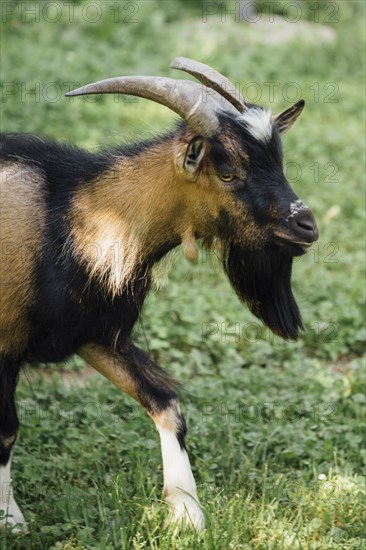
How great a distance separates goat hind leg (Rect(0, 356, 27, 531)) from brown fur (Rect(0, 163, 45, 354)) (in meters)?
0.12

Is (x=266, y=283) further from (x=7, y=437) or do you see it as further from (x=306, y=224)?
(x=7, y=437)

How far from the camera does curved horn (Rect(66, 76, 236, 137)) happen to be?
450 centimetres

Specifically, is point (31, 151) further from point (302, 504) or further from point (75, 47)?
point (75, 47)

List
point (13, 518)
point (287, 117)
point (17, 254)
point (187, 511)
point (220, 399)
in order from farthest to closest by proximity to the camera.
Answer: point (220, 399), point (287, 117), point (13, 518), point (17, 254), point (187, 511)

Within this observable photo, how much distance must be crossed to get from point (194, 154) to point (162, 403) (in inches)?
49.1

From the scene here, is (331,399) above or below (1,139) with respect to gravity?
below

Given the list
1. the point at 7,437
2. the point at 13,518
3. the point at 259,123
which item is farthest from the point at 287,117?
the point at 13,518

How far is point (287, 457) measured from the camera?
18.3ft

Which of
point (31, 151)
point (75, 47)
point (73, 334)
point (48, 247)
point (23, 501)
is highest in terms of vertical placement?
point (75, 47)

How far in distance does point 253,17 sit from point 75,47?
12.6 feet

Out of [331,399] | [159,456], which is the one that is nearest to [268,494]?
[159,456]

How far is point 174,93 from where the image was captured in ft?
14.8

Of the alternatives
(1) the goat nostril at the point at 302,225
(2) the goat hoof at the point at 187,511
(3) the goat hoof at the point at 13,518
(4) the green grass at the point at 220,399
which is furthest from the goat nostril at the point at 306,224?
(3) the goat hoof at the point at 13,518

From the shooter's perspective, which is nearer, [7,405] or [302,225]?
[302,225]
